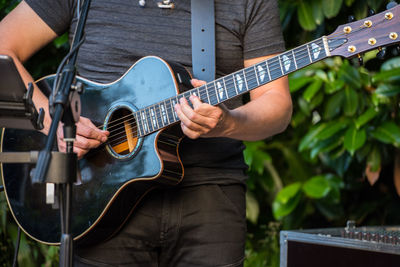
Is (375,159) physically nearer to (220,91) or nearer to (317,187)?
(317,187)

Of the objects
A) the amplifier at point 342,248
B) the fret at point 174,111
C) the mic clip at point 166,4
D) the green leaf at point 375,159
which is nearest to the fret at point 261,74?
the fret at point 174,111

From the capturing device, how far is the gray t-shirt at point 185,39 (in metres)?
1.63

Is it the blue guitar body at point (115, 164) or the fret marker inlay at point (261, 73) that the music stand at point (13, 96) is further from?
the fret marker inlay at point (261, 73)

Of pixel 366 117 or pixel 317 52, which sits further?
pixel 366 117

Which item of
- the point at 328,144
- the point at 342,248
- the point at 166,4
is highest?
the point at 166,4

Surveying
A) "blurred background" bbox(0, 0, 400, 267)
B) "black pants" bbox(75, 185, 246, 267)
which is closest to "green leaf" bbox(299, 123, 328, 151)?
"blurred background" bbox(0, 0, 400, 267)


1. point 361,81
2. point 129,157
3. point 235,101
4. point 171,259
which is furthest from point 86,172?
point 361,81

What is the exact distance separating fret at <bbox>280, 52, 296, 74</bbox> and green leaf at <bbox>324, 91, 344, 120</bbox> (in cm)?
114

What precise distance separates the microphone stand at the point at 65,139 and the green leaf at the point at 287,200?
5.39ft

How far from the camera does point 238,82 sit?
58.3 inches

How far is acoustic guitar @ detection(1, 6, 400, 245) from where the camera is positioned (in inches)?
56.1

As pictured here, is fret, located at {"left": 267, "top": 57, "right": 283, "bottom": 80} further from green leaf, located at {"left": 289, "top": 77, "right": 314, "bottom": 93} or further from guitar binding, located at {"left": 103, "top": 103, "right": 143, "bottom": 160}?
green leaf, located at {"left": 289, "top": 77, "right": 314, "bottom": 93}

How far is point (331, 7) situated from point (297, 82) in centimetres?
34

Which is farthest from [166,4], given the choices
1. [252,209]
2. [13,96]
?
[252,209]
